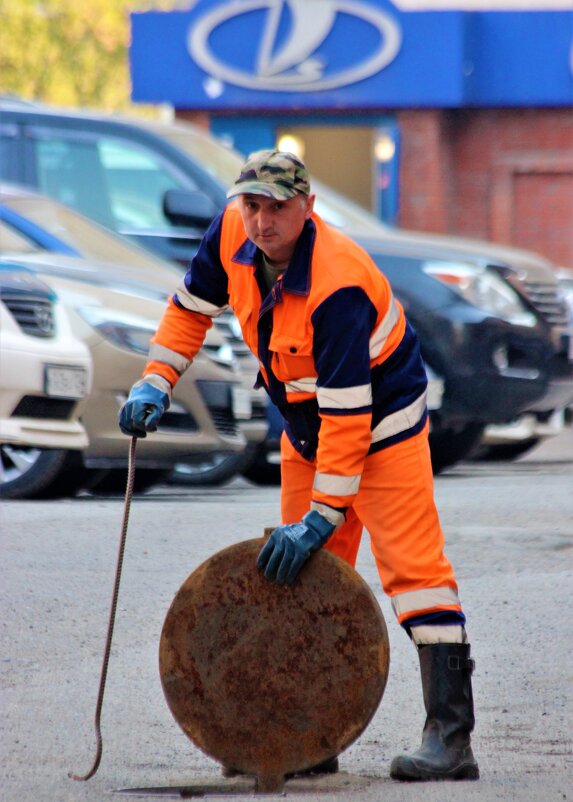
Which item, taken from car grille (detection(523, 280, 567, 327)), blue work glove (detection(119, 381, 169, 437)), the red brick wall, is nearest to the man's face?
blue work glove (detection(119, 381, 169, 437))

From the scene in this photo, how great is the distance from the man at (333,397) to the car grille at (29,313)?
143 inches

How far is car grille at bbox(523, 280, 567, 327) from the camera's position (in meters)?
10.6

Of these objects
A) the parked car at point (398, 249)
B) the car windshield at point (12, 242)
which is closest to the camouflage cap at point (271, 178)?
the car windshield at point (12, 242)

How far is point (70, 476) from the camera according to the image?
8.48 metres

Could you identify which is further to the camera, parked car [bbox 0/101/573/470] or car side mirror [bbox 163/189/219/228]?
car side mirror [bbox 163/189/219/228]

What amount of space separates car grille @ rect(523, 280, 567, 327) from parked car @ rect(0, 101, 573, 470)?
0.4 inches

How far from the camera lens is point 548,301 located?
423 inches

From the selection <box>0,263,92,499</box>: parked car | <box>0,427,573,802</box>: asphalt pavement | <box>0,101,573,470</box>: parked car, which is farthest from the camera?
<box>0,101,573,470</box>: parked car

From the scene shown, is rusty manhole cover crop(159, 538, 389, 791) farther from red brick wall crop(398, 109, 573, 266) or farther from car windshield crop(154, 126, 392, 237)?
red brick wall crop(398, 109, 573, 266)

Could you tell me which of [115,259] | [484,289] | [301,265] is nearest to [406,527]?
[301,265]

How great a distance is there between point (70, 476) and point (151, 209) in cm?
294

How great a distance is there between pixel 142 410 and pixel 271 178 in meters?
0.72

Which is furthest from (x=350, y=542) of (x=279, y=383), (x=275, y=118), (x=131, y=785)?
(x=275, y=118)

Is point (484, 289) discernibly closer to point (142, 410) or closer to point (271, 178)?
point (142, 410)
